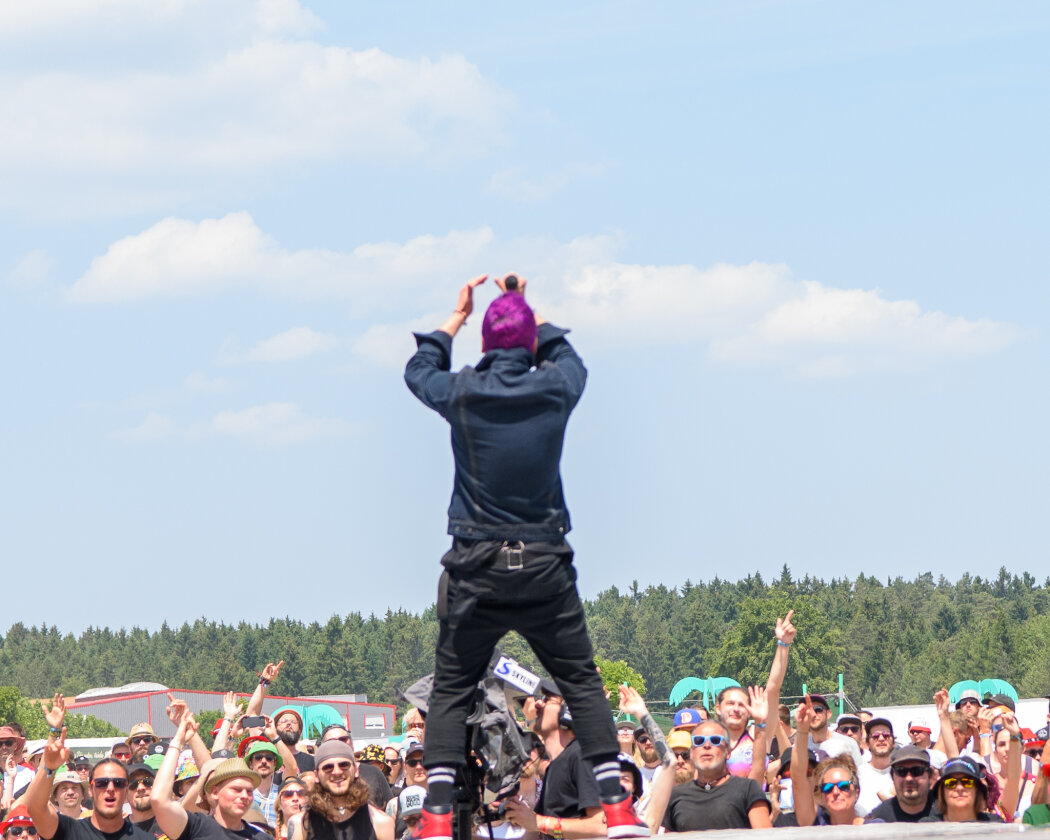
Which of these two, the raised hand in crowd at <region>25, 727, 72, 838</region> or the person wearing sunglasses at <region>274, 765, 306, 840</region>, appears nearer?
the raised hand in crowd at <region>25, 727, 72, 838</region>

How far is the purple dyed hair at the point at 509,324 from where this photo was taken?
24.8 feet

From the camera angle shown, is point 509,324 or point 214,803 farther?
point 214,803

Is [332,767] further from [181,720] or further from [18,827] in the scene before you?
[18,827]

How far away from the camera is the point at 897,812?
9.95 metres

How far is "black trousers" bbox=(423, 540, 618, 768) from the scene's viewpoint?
7309mm

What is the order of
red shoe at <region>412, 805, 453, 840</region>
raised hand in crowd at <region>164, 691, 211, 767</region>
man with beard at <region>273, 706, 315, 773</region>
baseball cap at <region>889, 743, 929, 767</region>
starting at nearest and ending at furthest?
red shoe at <region>412, 805, 453, 840</region>, baseball cap at <region>889, 743, 929, 767</region>, raised hand in crowd at <region>164, 691, 211, 767</region>, man with beard at <region>273, 706, 315, 773</region>

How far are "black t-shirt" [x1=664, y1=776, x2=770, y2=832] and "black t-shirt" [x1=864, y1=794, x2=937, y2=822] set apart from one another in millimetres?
894

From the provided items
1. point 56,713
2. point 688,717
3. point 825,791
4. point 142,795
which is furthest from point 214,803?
point 825,791

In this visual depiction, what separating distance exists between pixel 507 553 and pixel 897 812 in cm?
419

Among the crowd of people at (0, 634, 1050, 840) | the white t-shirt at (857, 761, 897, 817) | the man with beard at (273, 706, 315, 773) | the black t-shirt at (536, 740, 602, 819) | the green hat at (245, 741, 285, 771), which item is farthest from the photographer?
the man with beard at (273, 706, 315, 773)

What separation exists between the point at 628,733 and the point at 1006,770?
3568 mm

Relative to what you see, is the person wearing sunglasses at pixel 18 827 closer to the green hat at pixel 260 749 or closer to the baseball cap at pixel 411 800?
the green hat at pixel 260 749

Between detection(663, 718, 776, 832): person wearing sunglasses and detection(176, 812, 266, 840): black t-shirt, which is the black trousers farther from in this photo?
detection(176, 812, 266, 840): black t-shirt

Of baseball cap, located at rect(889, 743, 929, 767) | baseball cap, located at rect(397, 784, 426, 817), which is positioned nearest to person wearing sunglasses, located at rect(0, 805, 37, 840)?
baseball cap, located at rect(397, 784, 426, 817)
